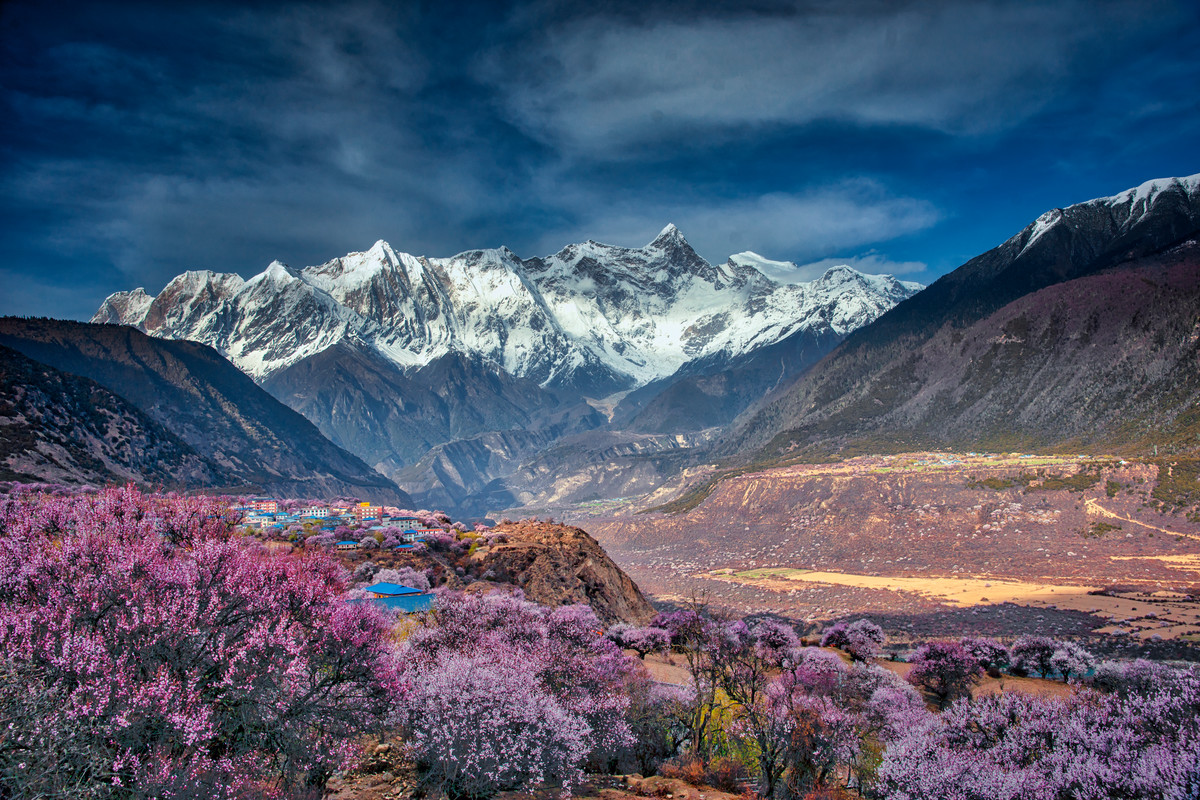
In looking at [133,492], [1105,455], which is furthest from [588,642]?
[1105,455]

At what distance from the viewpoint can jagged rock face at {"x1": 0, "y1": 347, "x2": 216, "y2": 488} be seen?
8112cm

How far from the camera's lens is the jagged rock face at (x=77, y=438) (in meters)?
81.1

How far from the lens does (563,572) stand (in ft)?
160

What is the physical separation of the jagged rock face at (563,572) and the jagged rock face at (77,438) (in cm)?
4604

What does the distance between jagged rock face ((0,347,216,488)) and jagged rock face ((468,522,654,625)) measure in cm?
4604

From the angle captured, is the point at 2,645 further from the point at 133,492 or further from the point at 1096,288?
the point at 1096,288

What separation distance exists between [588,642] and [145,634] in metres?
18.1

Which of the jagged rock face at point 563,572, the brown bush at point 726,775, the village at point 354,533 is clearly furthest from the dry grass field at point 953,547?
the brown bush at point 726,775

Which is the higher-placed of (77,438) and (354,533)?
(77,438)

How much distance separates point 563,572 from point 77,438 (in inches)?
3486

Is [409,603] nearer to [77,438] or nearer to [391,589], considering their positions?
[391,589]

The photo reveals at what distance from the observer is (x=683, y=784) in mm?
17062

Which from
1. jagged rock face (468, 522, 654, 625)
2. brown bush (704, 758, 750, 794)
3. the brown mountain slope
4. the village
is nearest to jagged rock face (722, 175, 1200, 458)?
the brown mountain slope

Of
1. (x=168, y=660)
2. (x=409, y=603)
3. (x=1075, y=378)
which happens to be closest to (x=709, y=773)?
(x=168, y=660)
